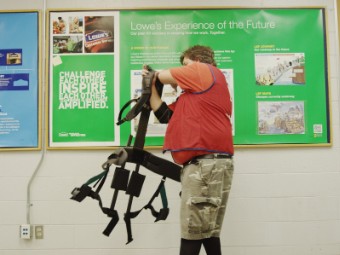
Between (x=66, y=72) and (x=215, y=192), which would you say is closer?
(x=215, y=192)

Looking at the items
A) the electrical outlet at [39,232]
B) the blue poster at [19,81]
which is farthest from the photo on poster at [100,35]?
the electrical outlet at [39,232]

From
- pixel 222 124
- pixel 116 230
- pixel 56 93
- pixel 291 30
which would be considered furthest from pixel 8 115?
pixel 291 30

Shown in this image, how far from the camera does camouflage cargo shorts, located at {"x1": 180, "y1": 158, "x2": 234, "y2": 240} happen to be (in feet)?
5.05

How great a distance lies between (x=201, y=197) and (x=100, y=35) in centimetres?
141

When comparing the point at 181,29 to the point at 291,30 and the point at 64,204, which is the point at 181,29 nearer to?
the point at 291,30

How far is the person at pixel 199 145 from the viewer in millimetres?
1545

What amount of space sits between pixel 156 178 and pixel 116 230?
453 mm

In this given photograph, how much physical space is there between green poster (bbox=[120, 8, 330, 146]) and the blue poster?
62cm

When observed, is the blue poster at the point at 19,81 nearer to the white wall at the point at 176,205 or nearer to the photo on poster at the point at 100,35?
the white wall at the point at 176,205

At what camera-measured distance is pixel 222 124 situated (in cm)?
160

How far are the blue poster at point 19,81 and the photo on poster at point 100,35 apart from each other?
1.20 ft

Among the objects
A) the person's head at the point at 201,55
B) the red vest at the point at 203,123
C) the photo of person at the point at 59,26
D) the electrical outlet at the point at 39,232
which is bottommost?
the electrical outlet at the point at 39,232

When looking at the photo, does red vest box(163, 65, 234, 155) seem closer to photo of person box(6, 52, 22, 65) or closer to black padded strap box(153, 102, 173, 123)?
black padded strap box(153, 102, 173, 123)

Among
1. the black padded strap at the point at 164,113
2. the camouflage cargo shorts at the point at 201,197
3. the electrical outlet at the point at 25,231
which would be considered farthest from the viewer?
the electrical outlet at the point at 25,231
